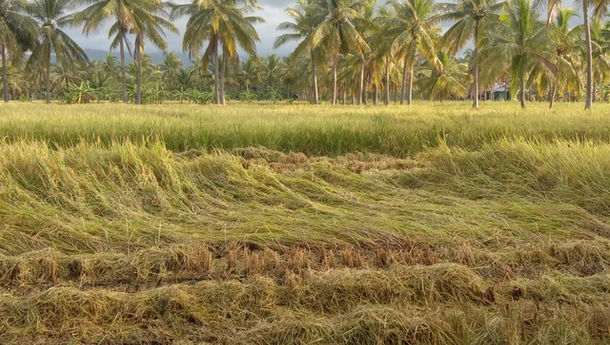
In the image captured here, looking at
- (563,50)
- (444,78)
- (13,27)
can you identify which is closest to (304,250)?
(563,50)

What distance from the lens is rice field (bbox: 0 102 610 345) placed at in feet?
5.79

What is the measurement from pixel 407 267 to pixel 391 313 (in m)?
0.51

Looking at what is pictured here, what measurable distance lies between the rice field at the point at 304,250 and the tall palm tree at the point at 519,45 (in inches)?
597

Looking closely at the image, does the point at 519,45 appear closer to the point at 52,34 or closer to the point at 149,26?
the point at 149,26

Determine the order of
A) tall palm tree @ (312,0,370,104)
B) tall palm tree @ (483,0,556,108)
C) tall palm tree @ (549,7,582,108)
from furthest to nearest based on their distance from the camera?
tall palm tree @ (312,0,370,104), tall palm tree @ (549,7,582,108), tall palm tree @ (483,0,556,108)

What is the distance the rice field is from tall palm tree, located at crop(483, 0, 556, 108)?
49.8 feet

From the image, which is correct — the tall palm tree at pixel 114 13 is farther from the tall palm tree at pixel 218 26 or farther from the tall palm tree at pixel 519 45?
the tall palm tree at pixel 519 45

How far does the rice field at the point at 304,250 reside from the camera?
1.76m

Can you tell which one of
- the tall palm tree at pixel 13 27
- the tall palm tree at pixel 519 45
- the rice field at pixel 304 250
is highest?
the tall palm tree at pixel 13 27

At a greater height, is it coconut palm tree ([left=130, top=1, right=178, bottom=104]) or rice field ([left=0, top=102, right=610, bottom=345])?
coconut palm tree ([left=130, top=1, right=178, bottom=104])

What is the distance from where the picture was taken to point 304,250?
2.62 meters

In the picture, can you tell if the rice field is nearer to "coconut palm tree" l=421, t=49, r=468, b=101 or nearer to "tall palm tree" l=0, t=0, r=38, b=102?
"tall palm tree" l=0, t=0, r=38, b=102

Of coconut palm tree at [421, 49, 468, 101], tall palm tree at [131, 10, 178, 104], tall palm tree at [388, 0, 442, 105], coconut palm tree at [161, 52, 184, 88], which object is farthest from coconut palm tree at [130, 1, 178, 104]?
coconut palm tree at [161, 52, 184, 88]

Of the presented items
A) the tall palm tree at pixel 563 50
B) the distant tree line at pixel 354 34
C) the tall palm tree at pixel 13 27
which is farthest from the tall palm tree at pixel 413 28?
the tall palm tree at pixel 13 27
